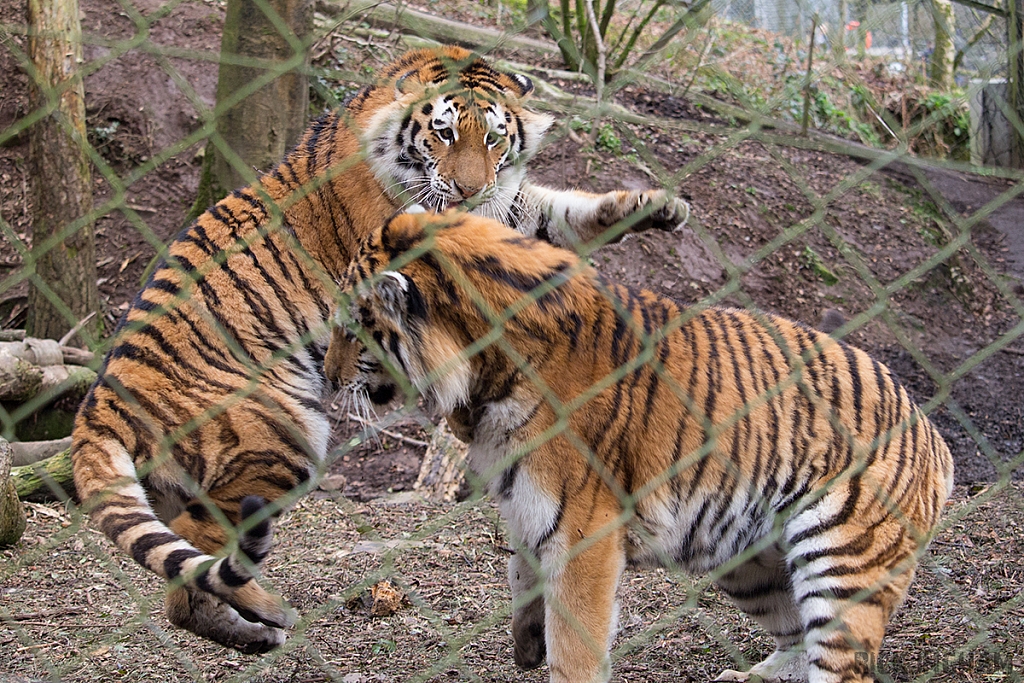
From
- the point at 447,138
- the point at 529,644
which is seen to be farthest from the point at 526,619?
the point at 447,138

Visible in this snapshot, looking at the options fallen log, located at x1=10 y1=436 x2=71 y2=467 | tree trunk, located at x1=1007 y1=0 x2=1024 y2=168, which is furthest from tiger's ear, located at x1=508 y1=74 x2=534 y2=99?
fallen log, located at x1=10 y1=436 x2=71 y2=467

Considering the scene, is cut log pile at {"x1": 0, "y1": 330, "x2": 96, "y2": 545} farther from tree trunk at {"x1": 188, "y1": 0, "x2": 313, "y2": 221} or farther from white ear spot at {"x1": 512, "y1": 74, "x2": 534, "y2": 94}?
white ear spot at {"x1": 512, "y1": 74, "x2": 534, "y2": 94}

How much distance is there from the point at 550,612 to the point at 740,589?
→ 0.90m

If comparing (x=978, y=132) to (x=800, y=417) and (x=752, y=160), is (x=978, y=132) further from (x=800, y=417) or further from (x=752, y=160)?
(x=800, y=417)

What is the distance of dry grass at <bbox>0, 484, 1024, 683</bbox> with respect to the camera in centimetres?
344

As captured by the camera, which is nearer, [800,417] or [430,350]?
[430,350]

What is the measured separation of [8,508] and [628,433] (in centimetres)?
329

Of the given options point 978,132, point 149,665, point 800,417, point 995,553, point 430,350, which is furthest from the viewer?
point 978,132

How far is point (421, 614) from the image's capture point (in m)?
4.07

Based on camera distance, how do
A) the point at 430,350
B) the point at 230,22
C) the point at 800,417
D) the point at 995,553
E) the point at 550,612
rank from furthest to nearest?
the point at 230,22 → the point at 995,553 → the point at 800,417 → the point at 550,612 → the point at 430,350

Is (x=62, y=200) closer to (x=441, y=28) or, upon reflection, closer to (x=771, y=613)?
(x=441, y=28)

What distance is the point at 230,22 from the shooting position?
5.37 meters

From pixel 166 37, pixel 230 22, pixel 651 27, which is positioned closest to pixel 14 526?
pixel 230 22

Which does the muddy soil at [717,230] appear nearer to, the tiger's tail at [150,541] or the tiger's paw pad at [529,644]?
the tiger's paw pad at [529,644]
